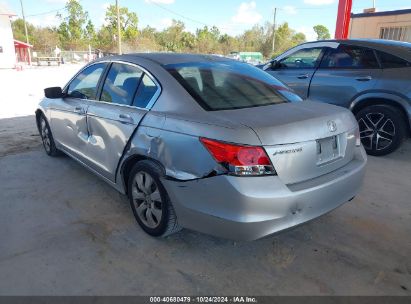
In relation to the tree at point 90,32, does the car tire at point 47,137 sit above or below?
below

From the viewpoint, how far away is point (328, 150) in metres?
2.59

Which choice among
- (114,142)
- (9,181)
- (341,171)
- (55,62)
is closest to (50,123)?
(9,181)

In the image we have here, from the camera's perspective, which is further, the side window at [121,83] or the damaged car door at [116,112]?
the side window at [121,83]

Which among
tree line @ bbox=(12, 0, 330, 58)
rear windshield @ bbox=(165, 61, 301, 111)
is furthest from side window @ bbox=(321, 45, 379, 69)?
tree line @ bbox=(12, 0, 330, 58)

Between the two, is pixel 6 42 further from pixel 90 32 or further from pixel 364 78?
pixel 364 78

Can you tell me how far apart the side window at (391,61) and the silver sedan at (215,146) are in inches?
104

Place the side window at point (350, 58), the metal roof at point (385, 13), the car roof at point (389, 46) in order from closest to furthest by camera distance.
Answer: the car roof at point (389, 46) < the side window at point (350, 58) < the metal roof at point (385, 13)

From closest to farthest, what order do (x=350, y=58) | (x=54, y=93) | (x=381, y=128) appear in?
(x=54, y=93) → (x=381, y=128) → (x=350, y=58)

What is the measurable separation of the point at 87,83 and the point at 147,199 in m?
1.86

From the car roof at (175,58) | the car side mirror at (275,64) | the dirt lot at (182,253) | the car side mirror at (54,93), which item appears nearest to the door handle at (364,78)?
the car side mirror at (275,64)

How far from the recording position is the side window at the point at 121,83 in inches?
125

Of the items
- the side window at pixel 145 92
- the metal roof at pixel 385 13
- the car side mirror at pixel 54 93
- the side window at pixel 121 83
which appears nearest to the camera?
the side window at pixel 145 92

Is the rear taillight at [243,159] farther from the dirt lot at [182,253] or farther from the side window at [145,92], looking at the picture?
the side window at [145,92]

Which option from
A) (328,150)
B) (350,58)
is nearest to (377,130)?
(350,58)
